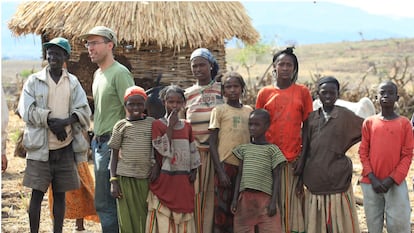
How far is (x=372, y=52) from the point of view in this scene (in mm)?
43250

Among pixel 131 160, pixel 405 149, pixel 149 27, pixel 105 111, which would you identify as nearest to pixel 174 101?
pixel 131 160

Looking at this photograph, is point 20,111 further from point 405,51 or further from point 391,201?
point 405,51

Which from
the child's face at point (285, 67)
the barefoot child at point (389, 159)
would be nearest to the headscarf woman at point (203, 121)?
the child's face at point (285, 67)

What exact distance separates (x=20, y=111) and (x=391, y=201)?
114 inches

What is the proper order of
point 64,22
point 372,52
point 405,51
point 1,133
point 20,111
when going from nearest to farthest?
point 1,133
point 20,111
point 64,22
point 405,51
point 372,52

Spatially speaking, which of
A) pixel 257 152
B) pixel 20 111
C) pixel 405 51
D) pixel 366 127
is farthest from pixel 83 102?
pixel 405 51

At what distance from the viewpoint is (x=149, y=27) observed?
29.8ft

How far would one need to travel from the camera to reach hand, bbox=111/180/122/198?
443 cm

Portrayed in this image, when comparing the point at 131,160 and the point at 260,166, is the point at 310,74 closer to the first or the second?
the point at 260,166

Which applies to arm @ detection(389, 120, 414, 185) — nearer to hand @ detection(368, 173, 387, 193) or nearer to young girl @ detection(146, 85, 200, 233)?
hand @ detection(368, 173, 387, 193)

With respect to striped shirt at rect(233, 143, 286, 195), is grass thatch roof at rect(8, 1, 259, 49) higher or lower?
higher

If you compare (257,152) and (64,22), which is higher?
(64,22)

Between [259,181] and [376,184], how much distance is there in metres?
0.88

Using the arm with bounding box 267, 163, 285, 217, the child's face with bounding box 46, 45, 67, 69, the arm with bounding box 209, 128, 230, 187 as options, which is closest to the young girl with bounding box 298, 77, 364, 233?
the arm with bounding box 267, 163, 285, 217
